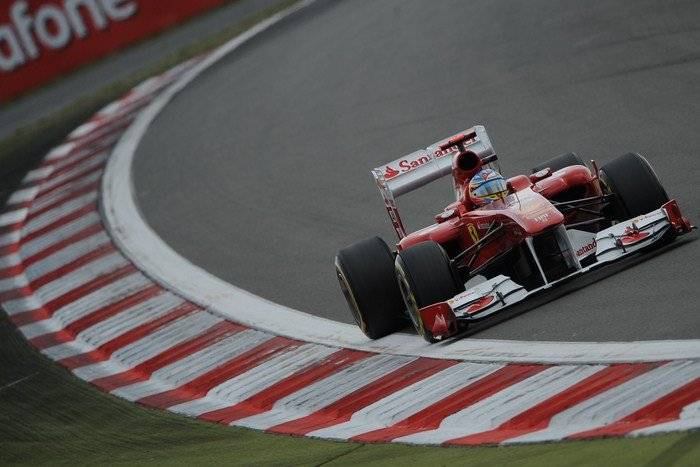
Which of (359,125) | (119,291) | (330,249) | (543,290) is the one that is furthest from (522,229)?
(359,125)

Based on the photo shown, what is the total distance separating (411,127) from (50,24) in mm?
9293

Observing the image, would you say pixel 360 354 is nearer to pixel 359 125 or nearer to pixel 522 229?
pixel 522 229

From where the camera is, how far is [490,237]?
8758 mm

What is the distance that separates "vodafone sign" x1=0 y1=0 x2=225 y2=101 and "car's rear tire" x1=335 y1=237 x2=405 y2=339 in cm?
1383

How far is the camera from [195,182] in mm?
15547

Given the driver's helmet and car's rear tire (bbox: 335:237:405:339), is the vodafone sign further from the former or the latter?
the driver's helmet

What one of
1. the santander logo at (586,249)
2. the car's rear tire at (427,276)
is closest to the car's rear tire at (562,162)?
the santander logo at (586,249)

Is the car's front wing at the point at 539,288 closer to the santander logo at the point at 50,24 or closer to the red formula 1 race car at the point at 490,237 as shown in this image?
the red formula 1 race car at the point at 490,237

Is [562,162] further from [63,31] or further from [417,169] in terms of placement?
[63,31]

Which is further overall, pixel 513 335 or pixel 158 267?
pixel 158 267

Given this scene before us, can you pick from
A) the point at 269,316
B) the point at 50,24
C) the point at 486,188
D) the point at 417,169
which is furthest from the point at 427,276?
the point at 50,24

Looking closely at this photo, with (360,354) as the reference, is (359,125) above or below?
above

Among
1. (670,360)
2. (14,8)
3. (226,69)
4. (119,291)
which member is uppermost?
(14,8)

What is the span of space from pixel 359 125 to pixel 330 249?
409cm
